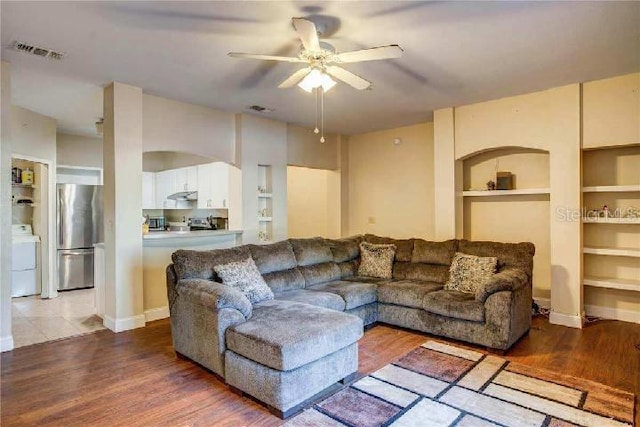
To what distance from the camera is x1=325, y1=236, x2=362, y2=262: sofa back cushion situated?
4902 millimetres

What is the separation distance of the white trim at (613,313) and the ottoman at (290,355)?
3500 millimetres

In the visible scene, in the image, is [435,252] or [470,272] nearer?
[470,272]

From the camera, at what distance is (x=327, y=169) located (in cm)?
700

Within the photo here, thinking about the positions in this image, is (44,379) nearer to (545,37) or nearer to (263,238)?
(263,238)

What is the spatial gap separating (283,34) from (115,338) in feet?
11.2

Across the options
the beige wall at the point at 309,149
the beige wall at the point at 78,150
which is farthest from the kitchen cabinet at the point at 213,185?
the beige wall at the point at 78,150

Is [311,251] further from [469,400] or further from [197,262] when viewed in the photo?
[469,400]

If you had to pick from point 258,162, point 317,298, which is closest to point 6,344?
point 317,298

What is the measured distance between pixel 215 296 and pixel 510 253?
313 centimetres

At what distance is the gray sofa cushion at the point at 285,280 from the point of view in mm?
3938

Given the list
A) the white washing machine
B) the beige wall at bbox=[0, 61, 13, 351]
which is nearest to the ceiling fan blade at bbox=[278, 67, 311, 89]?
the beige wall at bbox=[0, 61, 13, 351]

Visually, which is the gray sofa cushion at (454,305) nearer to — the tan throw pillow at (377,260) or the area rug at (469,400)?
the area rug at (469,400)

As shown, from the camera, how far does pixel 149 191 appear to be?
770cm

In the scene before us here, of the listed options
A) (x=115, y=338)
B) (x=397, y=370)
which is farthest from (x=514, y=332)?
(x=115, y=338)
